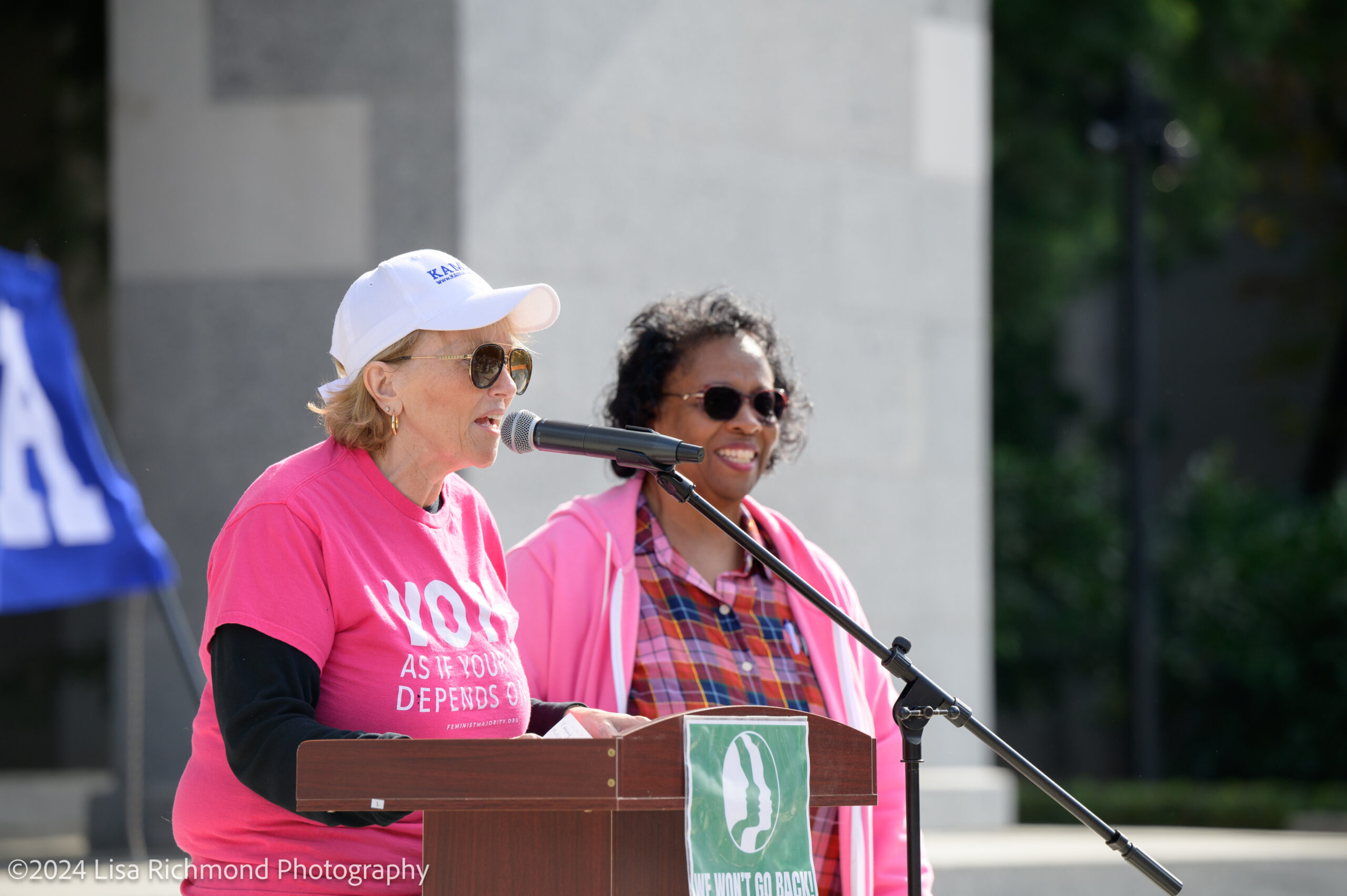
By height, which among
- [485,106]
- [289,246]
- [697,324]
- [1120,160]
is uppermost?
[1120,160]

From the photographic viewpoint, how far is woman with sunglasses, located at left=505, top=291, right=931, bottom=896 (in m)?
3.37

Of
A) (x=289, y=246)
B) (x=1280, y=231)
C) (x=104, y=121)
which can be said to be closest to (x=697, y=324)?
(x=289, y=246)

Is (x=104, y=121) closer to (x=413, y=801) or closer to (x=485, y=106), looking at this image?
(x=485, y=106)

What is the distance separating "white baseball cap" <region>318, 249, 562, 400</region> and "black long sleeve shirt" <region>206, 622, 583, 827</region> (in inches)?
20.0

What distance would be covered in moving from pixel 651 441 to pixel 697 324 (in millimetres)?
1080

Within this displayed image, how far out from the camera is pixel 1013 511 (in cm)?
1555

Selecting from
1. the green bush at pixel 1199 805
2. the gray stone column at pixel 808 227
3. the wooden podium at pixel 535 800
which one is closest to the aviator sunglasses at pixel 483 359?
the wooden podium at pixel 535 800

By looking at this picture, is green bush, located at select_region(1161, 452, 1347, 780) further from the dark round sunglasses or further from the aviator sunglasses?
the aviator sunglasses

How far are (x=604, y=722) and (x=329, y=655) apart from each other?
0.46m

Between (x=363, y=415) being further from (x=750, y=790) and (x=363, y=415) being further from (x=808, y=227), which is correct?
(x=808, y=227)

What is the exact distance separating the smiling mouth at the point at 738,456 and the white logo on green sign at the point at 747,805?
126 cm

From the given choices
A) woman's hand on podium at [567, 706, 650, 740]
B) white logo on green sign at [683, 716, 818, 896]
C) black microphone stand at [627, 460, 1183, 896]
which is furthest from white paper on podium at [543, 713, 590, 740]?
black microphone stand at [627, 460, 1183, 896]

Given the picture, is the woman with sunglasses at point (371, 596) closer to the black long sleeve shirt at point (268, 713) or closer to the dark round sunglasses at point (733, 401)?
the black long sleeve shirt at point (268, 713)

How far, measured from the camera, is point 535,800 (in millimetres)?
2064
